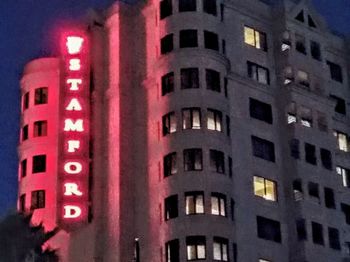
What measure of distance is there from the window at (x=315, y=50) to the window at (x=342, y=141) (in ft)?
26.6

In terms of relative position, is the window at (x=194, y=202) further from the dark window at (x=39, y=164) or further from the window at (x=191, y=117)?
the dark window at (x=39, y=164)

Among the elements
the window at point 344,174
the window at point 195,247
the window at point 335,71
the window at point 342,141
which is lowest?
the window at point 195,247

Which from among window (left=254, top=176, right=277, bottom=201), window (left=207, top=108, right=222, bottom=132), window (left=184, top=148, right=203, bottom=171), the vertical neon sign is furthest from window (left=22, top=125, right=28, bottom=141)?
window (left=254, top=176, right=277, bottom=201)

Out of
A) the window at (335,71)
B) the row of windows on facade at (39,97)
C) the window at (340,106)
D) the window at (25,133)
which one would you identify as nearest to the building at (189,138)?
the row of windows on facade at (39,97)

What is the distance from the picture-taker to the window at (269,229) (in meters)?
86.2

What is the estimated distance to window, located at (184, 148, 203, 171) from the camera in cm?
8194

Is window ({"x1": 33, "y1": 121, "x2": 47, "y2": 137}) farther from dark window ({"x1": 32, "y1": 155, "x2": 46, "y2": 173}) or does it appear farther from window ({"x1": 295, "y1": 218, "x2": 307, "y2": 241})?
window ({"x1": 295, "y1": 218, "x2": 307, "y2": 241})

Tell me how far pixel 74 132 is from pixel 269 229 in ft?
67.2

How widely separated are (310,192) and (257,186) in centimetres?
585

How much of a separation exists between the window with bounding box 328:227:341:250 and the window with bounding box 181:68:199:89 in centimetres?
1947

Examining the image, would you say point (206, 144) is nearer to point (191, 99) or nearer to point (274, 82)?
point (191, 99)

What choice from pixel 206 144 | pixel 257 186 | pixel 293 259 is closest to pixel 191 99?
pixel 206 144

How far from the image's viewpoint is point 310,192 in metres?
90.1

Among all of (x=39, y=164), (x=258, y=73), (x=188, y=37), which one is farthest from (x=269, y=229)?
(x=39, y=164)
